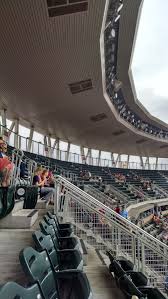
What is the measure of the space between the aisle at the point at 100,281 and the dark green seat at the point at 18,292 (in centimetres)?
193

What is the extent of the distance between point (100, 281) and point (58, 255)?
1.10 m

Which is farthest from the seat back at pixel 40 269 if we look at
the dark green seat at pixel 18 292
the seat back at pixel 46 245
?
the seat back at pixel 46 245

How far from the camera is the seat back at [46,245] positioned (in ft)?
9.82

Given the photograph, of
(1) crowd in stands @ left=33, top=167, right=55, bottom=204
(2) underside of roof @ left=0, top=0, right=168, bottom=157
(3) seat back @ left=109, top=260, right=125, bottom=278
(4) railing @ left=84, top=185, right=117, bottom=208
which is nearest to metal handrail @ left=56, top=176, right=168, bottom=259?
(3) seat back @ left=109, top=260, right=125, bottom=278

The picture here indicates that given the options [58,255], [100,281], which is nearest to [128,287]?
[58,255]

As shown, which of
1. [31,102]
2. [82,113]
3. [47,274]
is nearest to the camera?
[47,274]

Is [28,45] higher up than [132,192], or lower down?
higher up

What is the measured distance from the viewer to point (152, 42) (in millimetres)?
22062

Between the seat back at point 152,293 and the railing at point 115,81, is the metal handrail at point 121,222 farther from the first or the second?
the railing at point 115,81

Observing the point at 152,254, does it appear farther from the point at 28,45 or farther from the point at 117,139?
the point at 117,139

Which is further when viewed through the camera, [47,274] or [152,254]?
[152,254]

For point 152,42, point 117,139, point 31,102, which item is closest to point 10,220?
point 31,102

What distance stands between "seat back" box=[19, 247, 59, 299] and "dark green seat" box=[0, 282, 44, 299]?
8.2 inches

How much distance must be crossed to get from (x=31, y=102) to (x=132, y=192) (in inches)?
457
